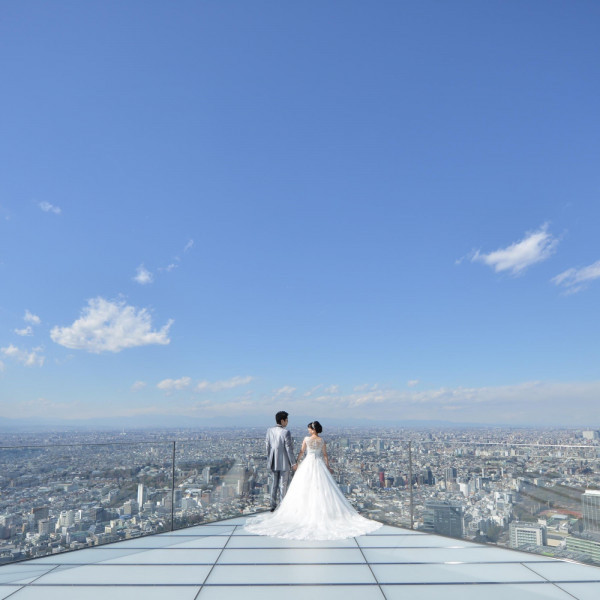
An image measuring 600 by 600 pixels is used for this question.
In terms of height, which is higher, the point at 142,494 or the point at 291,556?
the point at 142,494

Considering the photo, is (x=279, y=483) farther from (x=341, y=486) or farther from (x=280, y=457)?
(x=341, y=486)

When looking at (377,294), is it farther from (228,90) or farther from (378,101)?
(228,90)

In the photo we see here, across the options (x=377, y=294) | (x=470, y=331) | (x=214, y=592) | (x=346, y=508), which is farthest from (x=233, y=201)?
(x=470, y=331)

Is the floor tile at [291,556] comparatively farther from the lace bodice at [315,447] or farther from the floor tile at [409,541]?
the lace bodice at [315,447]

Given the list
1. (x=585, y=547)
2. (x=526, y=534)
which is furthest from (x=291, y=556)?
(x=585, y=547)

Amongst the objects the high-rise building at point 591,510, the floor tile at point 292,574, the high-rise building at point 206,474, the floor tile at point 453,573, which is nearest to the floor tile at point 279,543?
the floor tile at point 292,574
